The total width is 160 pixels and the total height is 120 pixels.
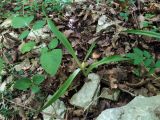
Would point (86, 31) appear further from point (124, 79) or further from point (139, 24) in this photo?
point (124, 79)

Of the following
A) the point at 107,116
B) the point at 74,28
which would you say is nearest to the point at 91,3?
the point at 74,28

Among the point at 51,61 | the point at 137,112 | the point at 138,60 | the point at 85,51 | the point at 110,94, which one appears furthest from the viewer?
the point at 85,51

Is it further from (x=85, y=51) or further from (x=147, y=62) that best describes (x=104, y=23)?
(x=147, y=62)

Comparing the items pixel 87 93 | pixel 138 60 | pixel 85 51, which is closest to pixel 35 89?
pixel 87 93

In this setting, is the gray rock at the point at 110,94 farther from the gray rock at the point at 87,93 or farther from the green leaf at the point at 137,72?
the green leaf at the point at 137,72

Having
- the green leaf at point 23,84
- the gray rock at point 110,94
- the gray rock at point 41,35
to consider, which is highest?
the green leaf at point 23,84

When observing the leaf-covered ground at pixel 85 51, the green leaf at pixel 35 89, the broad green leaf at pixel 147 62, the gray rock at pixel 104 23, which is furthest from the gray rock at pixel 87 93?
the gray rock at pixel 104 23
